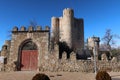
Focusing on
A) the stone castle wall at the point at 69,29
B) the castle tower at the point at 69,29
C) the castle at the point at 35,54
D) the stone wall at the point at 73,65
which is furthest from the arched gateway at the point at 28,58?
the stone castle wall at the point at 69,29

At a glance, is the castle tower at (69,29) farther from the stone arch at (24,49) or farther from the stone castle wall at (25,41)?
the stone castle wall at (25,41)

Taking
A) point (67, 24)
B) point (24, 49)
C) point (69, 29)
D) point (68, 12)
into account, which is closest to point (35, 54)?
point (24, 49)

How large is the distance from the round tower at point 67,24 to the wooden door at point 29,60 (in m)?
16.2

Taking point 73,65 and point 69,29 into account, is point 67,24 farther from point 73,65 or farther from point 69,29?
point 73,65

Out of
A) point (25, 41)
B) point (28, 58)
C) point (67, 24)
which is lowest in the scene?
point (28, 58)

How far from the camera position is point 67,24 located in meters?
35.5

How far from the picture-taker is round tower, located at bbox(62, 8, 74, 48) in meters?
35.2

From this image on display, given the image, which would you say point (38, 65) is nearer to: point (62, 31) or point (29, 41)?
point (29, 41)

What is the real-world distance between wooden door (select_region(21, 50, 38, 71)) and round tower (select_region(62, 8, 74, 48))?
53.2ft

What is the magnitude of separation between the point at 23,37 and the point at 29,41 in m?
0.85

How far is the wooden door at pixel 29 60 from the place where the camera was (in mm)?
18989

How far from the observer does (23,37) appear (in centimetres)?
1969

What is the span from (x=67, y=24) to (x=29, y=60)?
1801 cm

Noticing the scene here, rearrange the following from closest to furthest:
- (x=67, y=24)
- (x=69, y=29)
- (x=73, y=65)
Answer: (x=73, y=65), (x=69, y=29), (x=67, y=24)
